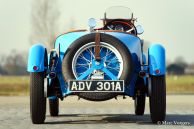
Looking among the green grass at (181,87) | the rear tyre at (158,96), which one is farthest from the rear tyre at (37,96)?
the green grass at (181,87)

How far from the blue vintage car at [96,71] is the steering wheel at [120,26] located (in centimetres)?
172

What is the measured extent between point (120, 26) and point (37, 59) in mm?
2774

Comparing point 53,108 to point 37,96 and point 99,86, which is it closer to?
point 37,96

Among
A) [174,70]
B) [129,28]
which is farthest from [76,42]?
[174,70]

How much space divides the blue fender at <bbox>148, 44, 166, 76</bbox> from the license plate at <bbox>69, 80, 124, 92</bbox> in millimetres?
737

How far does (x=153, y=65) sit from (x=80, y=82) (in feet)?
4.74

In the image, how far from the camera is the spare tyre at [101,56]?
1175 centimetres

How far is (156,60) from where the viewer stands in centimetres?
1212

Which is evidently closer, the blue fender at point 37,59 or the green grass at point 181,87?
the blue fender at point 37,59

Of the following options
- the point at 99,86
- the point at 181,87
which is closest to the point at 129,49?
the point at 99,86

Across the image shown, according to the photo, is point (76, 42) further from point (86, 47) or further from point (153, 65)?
point (153, 65)

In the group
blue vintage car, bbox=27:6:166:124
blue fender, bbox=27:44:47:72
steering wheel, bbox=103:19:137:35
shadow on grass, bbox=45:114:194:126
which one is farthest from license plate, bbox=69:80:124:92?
steering wheel, bbox=103:19:137:35

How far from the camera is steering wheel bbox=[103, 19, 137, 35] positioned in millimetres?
14039

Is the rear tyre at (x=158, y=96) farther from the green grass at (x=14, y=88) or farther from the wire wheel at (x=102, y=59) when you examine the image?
the green grass at (x=14, y=88)
